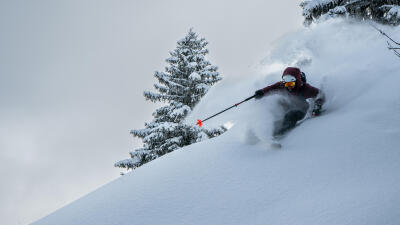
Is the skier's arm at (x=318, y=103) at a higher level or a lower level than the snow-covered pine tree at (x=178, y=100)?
lower

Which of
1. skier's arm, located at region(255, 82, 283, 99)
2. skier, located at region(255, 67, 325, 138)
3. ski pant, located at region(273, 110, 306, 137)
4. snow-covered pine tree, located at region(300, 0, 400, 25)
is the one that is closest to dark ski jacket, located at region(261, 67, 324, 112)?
skier, located at region(255, 67, 325, 138)

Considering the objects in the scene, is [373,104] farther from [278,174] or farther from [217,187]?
[217,187]

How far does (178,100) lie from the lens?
1134cm

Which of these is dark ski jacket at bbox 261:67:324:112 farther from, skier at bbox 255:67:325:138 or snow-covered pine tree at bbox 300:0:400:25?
snow-covered pine tree at bbox 300:0:400:25

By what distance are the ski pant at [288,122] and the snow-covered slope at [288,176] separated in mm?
150

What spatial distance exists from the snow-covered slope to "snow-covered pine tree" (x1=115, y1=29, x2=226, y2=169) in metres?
5.82

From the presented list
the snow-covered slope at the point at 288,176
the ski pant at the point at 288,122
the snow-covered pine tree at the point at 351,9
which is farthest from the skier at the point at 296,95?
the snow-covered pine tree at the point at 351,9

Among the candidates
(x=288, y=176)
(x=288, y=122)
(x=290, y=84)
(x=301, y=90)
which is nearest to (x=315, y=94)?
(x=301, y=90)

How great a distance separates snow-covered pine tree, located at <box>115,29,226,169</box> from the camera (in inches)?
397

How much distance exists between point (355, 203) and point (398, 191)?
319 mm

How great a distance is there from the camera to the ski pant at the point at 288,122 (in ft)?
13.0

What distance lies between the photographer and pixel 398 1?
7473 millimetres

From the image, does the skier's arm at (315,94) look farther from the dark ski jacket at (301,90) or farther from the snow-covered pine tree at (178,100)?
the snow-covered pine tree at (178,100)

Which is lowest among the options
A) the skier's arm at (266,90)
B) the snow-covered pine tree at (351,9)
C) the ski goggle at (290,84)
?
the ski goggle at (290,84)
